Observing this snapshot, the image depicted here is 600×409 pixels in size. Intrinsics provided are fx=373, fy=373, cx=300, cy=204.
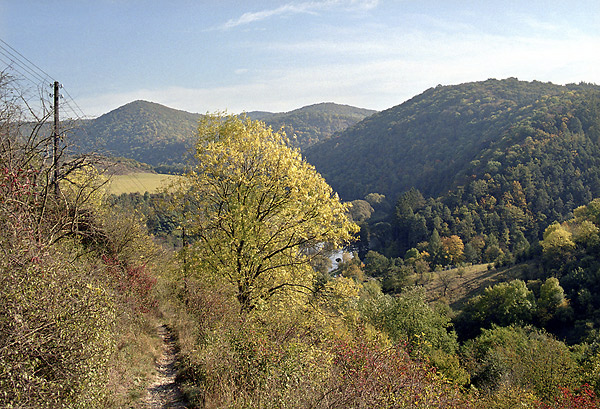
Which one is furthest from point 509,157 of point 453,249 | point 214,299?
point 214,299

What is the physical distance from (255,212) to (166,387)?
211 inches

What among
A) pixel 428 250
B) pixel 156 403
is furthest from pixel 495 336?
pixel 428 250

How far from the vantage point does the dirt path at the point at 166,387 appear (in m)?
8.82

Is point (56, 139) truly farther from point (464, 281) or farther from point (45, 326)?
point (464, 281)

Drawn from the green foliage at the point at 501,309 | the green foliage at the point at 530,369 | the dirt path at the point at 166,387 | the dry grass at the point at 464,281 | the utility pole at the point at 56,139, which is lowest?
the dry grass at the point at 464,281

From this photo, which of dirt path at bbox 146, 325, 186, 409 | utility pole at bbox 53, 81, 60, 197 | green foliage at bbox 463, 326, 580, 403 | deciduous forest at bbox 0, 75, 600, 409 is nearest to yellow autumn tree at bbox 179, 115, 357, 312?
deciduous forest at bbox 0, 75, 600, 409

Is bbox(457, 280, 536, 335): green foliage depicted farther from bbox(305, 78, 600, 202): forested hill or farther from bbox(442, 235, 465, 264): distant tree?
bbox(305, 78, 600, 202): forested hill

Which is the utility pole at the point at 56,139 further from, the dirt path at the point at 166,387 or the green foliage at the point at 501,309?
the green foliage at the point at 501,309

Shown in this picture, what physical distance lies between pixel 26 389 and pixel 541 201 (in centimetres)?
12450

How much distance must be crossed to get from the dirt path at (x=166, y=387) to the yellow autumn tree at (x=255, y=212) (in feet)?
9.18

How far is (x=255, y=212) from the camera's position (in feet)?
37.5

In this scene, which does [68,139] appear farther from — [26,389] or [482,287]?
[482,287]

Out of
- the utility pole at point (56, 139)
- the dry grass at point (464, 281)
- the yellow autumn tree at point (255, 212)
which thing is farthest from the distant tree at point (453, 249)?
the utility pole at point (56, 139)

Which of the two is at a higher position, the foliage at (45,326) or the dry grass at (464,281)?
the foliage at (45,326)
